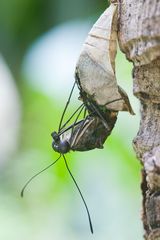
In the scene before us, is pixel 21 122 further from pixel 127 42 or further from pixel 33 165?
pixel 127 42

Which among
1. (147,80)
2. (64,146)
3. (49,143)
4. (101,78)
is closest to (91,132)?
(64,146)

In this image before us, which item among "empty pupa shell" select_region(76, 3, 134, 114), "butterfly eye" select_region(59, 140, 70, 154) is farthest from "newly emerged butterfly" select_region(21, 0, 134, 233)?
"butterfly eye" select_region(59, 140, 70, 154)

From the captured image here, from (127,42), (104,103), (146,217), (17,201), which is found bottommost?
(17,201)

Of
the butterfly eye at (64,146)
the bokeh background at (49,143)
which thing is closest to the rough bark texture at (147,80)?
the butterfly eye at (64,146)

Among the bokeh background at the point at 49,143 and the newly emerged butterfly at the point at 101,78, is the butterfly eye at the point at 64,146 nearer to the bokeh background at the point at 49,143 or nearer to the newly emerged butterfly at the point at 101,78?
the newly emerged butterfly at the point at 101,78

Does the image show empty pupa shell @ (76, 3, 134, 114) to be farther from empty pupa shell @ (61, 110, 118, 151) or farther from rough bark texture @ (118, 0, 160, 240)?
empty pupa shell @ (61, 110, 118, 151)

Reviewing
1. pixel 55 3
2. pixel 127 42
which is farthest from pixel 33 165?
pixel 127 42
